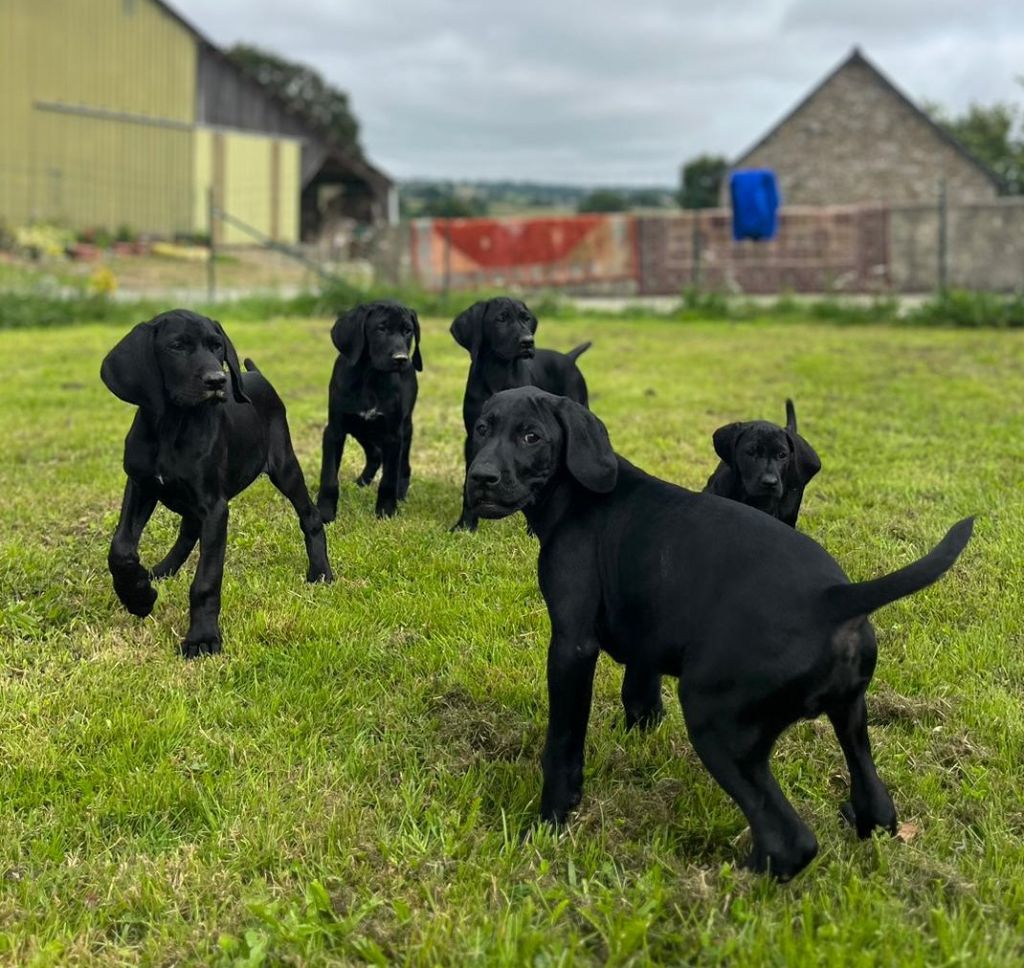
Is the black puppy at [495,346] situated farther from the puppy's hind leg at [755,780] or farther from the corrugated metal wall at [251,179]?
the corrugated metal wall at [251,179]

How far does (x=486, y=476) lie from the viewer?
2928mm

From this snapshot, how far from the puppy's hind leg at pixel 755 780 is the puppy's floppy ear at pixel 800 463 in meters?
2.60

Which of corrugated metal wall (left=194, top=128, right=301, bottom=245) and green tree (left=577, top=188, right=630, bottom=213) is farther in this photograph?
green tree (left=577, top=188, right=630, bottom=213)

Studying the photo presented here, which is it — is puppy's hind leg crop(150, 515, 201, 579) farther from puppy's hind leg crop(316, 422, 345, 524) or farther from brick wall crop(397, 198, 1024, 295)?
brick wall crop(397, 198, 1024, 295)

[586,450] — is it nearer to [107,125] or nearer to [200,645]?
[200,645]

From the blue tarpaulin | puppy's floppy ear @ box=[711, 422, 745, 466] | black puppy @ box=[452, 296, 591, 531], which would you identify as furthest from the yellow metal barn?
puppy's floppy ear @ box=[711, 422, 745, 466]

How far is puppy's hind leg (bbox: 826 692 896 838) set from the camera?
2650 mm

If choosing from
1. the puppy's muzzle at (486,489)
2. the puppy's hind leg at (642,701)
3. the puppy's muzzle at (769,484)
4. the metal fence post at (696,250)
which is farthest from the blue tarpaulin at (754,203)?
the puppy's muzzle at (486,489)

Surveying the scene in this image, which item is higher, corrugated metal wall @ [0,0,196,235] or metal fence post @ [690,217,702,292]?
corrugated metal wall @ [0,0,196,235]

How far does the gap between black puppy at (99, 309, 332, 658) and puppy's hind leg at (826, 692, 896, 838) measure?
2.47 m

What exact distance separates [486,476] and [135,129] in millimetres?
38717

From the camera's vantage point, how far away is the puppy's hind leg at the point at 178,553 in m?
4.97

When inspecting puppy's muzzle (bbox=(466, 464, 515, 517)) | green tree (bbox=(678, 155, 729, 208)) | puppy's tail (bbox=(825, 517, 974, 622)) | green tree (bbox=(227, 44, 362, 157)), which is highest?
green tree (bbox=(227, 44, 362, 157))

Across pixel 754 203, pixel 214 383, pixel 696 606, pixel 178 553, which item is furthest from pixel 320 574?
pixel 754 203
